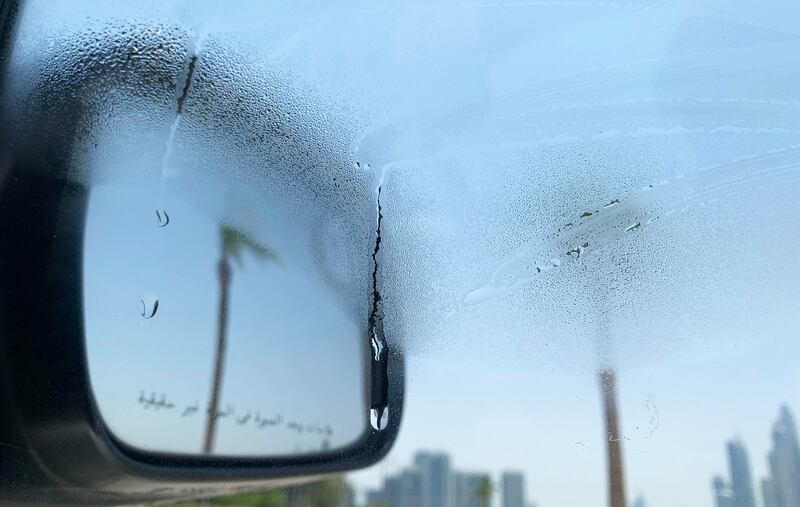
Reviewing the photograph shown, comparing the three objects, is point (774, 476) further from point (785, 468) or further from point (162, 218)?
point (162, 218)

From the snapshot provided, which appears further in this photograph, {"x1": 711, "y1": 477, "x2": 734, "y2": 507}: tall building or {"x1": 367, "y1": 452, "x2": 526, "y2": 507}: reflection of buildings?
{"x1": 367, "y1": 452, "x2": 526, "y2": 507}: reflection of buildings

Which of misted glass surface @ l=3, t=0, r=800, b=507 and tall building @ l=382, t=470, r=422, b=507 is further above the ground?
misted glass surface @ l=3, t=0, r=800, b=507

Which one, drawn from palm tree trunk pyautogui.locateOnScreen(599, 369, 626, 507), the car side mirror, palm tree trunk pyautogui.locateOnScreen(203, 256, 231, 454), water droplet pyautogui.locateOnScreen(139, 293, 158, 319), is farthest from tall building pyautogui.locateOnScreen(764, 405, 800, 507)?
water droplet pyautogui.locateOnScreen(139, 293, 158, 319)

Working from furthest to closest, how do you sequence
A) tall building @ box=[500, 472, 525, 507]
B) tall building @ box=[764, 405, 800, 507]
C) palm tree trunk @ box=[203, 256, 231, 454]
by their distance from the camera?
palm tree trunk @ box=[203, 256, 231, 454]
tall building @ box=[500, 472, 525, 507]
tall building @ box=[764, 405, 800, 507]

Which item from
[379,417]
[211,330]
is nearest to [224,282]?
[211,330]

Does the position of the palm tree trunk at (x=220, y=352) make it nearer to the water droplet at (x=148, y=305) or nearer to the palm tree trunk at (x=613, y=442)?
the water droplet at (x=148, y=305)

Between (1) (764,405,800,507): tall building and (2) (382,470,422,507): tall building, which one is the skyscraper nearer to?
(1) (764,405,800,507): tall building
